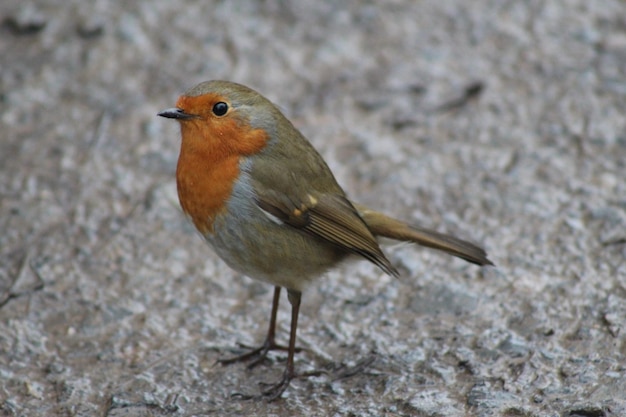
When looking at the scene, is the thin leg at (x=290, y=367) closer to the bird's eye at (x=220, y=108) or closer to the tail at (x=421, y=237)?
the tail at (x=421, y=237)

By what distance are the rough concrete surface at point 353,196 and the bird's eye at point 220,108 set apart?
43.1 inches

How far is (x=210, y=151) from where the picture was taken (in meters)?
3.73

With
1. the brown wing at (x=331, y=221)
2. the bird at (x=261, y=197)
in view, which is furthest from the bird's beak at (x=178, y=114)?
the brown wing at (x=331, y=221)

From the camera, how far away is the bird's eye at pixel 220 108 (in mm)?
3770

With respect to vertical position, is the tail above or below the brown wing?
above

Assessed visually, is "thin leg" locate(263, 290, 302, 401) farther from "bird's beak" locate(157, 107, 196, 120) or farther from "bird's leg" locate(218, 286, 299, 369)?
"bird's beak" locate(157, 107, 196, 120)

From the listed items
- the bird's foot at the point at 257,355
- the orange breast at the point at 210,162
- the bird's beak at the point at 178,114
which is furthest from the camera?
the bird's foot at the point at 257,355

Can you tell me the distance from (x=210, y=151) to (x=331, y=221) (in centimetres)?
62

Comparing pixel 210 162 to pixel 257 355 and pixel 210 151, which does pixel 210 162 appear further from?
pixel 257 355

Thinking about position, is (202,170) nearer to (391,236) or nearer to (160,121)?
(391,236)

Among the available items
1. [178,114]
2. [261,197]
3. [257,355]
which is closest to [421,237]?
[261,197]

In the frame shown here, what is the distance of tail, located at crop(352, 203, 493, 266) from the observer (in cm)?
403

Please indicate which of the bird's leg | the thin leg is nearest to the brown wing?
the thin leg

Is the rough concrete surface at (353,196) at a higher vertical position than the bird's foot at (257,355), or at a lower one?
higher
